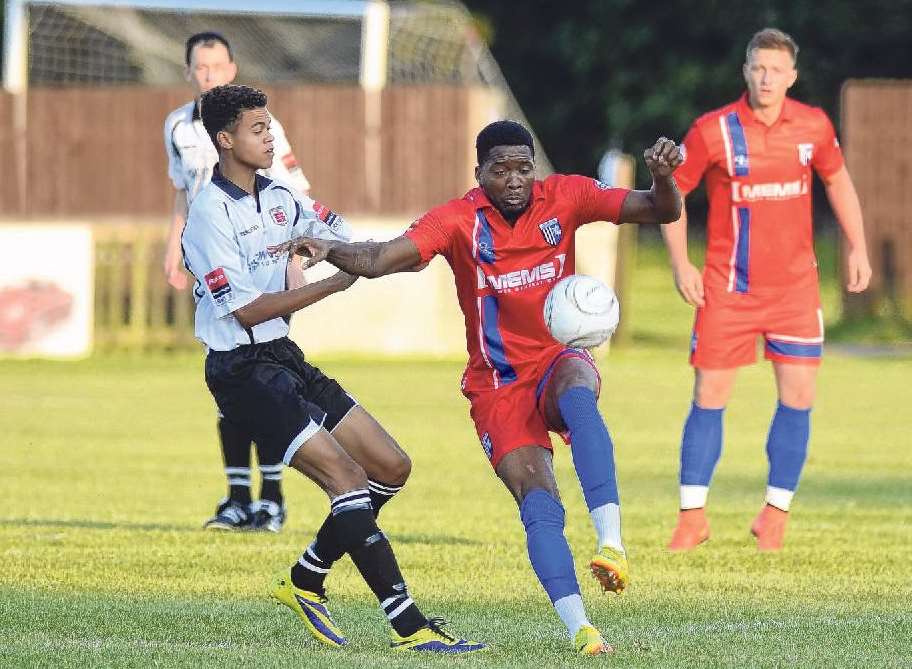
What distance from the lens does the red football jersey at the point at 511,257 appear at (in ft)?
24.2

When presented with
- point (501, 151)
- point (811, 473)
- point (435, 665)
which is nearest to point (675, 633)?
point (435, 665)

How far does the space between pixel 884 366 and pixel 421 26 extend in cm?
1129

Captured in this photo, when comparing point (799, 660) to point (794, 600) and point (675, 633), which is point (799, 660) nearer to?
point (675, 633)

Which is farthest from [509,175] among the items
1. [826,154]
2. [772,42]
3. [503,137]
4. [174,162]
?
[174,162]

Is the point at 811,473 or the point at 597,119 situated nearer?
the point at 811,473

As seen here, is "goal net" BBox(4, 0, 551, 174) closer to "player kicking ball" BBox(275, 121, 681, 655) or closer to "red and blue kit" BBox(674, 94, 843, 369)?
"red and blue kit" BBox(674, 94, 843, 369)

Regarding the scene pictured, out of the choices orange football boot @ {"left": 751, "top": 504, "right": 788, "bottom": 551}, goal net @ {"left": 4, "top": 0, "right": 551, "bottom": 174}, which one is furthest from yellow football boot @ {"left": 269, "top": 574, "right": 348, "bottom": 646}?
goal net @ {"left": 4, "top": 0, "right": 551, "bottom": 174}

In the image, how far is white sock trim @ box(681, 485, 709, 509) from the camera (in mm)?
9891

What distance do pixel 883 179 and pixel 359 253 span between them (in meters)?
24.6

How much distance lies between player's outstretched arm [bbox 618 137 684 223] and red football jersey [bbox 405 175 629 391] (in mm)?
65

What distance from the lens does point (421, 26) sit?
32.5m

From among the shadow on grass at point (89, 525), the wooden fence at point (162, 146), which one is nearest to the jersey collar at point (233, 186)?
the shadow on grass at point (89, 525)

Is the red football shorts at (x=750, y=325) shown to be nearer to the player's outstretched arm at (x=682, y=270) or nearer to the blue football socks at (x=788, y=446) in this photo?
the player's outstretched arm at (x=682, y=270)

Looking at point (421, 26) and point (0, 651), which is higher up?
point (421, 26)
